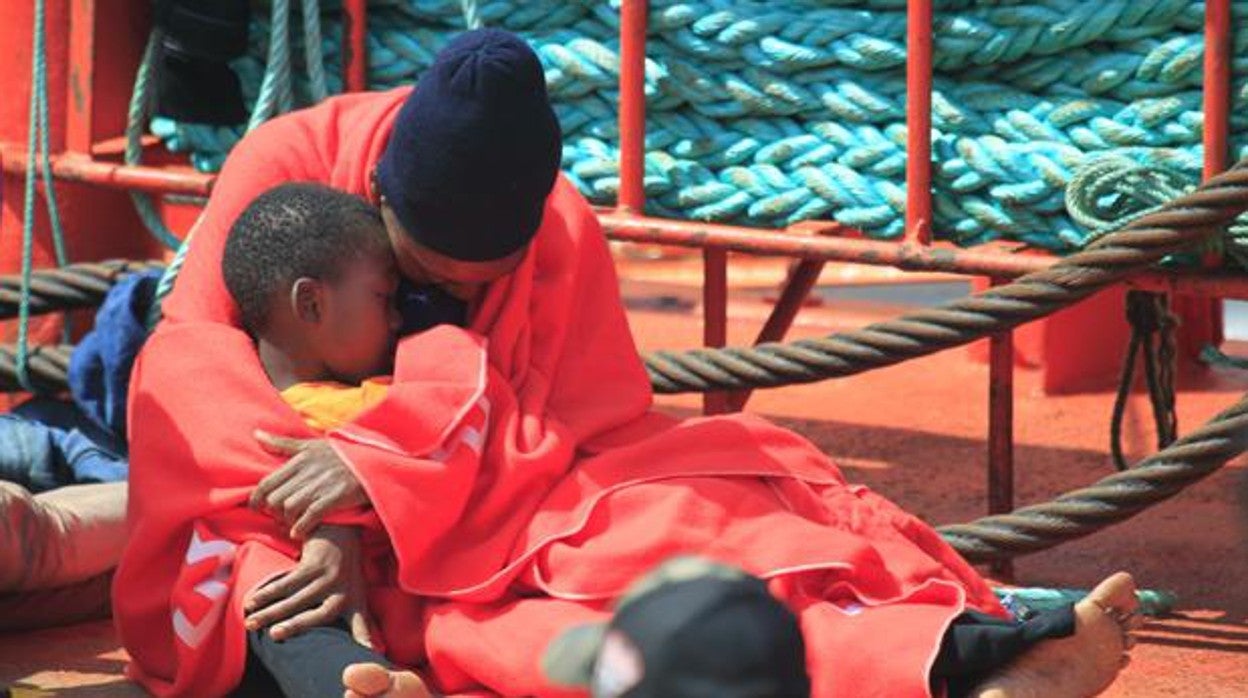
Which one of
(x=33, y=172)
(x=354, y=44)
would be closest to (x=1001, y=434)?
(x=354, y=44)

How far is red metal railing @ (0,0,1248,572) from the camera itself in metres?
3.83

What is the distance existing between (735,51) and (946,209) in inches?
19.3

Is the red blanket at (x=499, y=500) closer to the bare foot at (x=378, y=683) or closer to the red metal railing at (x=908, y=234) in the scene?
the bare foot at (x=378, y=683)

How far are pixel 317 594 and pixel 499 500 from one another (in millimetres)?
302

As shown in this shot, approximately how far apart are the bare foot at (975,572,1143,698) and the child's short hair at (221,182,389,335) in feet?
3.59

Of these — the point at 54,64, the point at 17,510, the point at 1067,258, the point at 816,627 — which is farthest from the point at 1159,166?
the point at 54,64

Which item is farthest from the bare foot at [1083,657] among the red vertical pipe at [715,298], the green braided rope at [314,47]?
the green braided rope at [314,47]

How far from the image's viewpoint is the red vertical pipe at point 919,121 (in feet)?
13.2

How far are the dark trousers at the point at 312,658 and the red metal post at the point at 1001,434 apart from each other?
4.11 feet

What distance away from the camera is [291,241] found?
3.51 meters

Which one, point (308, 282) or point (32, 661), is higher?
point (308, 282)

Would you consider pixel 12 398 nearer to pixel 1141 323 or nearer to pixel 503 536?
pixel 503 536

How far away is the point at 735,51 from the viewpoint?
14.1ft

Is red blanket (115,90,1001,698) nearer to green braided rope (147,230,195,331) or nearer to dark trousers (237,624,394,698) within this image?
dark trousers (237,624,394,698)
